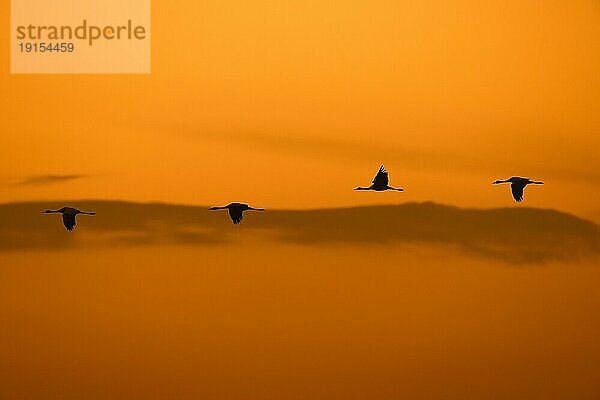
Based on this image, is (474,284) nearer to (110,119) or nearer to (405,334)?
(405,334)

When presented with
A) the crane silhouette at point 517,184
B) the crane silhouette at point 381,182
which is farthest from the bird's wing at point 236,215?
the crane silhouette at point 517,184

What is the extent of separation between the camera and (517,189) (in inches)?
100

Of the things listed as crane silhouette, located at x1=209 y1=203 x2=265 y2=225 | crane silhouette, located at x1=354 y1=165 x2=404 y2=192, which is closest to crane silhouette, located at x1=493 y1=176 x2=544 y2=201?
crane silhouette, located at x1=354 y1=165 x2=404 y2=192

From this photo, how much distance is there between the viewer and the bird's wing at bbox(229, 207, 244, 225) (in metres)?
2.53

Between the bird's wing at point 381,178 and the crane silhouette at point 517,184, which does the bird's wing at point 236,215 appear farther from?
the crane silhouette at point 517,184

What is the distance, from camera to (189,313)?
2.53 m

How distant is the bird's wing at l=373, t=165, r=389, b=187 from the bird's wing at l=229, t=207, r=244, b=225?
0.46m

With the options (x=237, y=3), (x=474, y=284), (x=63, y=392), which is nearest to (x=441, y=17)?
(x=237, y=3)

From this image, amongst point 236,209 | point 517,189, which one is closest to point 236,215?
point 236,209

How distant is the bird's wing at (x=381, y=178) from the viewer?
8.31 ft

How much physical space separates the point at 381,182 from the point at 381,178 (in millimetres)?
13

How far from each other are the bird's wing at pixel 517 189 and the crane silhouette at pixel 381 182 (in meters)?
0.37

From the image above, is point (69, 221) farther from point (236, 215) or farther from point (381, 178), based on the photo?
point (381, 178)

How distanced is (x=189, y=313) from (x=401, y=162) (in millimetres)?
869
